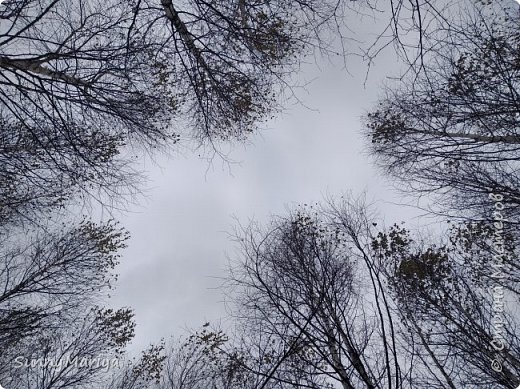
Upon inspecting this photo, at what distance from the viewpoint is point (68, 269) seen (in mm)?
7605

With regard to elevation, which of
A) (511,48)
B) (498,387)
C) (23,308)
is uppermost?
(511,48)

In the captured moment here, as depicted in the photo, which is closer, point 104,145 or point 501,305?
point 501,305

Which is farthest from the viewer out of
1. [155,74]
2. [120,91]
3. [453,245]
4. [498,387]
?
[453,245]

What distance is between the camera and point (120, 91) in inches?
141

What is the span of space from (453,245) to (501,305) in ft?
5.53

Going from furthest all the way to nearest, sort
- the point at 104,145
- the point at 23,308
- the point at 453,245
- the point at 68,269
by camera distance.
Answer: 1. the point at 68,269
2. the point at 23,308
3. the point at 453,245
4. the point at 104,145

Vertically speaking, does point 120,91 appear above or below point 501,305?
above

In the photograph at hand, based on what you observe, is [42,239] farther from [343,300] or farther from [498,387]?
[498,387]

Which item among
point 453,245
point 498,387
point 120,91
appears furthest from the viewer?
point 453,245

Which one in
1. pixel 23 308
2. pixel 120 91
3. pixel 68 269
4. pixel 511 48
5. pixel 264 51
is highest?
pixel 511 48

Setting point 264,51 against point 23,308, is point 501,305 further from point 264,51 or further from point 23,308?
point 23,308

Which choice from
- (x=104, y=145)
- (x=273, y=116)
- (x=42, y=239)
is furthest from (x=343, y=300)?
(x=42, y=239)

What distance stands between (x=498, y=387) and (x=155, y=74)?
265 inches

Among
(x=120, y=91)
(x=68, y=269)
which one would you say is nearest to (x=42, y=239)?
(x=68, y=269)
